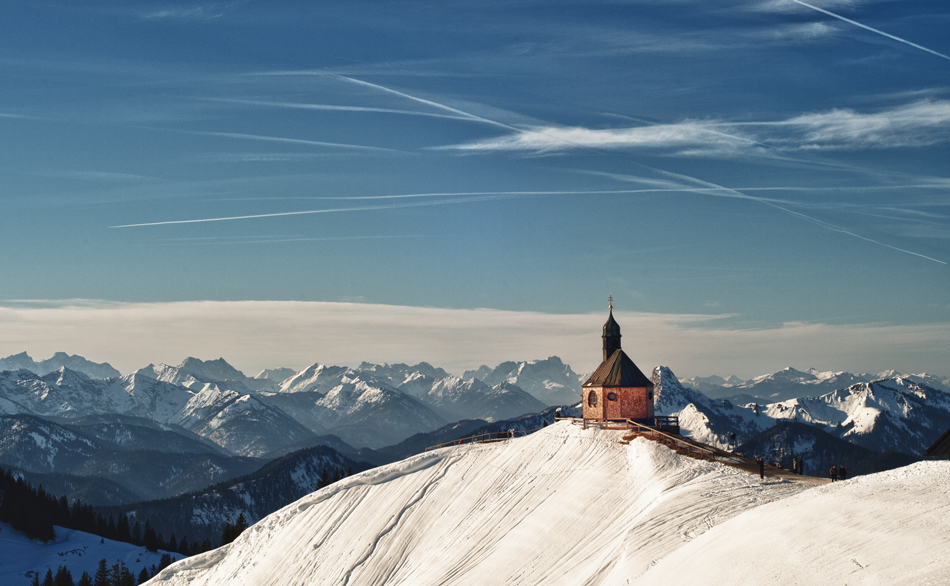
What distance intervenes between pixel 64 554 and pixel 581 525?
156 meters

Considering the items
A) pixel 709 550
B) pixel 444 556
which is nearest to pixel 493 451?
pixel 444 556

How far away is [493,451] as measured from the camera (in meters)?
67.1

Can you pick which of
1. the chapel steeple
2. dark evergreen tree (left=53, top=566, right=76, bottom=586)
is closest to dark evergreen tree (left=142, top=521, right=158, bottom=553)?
dark evergreen tree (left=53, top=566, right=76, bottom=586)

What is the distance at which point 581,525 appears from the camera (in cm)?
4691

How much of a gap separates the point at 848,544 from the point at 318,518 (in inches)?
1946

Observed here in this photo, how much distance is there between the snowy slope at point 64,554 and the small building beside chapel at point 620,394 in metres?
124

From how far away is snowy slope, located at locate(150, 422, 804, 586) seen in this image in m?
40.8

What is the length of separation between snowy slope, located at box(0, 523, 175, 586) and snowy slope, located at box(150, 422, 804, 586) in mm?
98576

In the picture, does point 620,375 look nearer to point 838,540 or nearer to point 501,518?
point 501,518

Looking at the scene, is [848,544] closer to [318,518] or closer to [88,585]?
[318,518]

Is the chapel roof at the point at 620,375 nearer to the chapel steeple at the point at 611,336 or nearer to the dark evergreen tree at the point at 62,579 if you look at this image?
the chapel steeple at the point at 611,336

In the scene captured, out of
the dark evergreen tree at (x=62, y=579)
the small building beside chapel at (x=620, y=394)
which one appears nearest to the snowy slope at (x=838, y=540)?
the small building beside chapel at (x=620, y=394)

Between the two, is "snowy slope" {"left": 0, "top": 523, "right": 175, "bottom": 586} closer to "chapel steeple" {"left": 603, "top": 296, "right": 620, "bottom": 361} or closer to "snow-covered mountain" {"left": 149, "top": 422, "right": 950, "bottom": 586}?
"snow-covered mountain" {"left": 149, "top": 422, "right": 950, "bottom": 586}

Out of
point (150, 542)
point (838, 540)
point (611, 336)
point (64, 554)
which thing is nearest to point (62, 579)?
point (64, 554)
